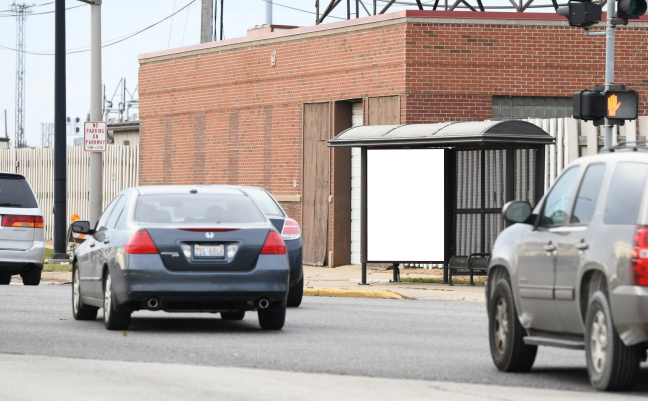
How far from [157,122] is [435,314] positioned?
62.8ft

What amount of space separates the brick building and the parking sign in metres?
4.71

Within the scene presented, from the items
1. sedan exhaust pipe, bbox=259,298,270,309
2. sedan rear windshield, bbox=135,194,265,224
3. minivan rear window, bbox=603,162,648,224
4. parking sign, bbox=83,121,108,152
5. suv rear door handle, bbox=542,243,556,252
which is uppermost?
parking sign, bbox=83,121,108,152

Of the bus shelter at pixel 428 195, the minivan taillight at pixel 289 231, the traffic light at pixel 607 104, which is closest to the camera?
Answer: the minivan taillight at pixel 289 231

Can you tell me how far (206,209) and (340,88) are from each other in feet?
48.4

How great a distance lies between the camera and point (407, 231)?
2325 centimetres

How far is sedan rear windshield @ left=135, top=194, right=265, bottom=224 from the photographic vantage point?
14.2 metres

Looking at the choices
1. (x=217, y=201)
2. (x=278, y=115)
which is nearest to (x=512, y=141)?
(x=217, y=201)

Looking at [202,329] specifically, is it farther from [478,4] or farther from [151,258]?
[478,4]

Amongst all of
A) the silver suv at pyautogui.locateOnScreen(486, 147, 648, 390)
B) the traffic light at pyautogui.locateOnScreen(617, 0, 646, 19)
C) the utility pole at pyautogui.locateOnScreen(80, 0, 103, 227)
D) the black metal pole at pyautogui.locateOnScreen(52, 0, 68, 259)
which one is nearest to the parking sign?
the utility pole at pyautogui.locateOnScreen(80, 0, 103, 227)

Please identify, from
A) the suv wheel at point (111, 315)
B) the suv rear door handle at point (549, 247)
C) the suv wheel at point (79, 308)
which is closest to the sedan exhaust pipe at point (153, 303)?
the suv wheel at point (111, 315)

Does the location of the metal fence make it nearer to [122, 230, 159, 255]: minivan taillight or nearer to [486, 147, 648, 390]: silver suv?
[122, 230, 159, 255]: minivan taillight

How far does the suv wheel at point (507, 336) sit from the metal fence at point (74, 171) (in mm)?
26937

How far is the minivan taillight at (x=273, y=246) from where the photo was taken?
13.9 meters

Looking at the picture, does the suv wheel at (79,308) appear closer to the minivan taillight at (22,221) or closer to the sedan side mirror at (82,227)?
the sedan side mirror at (82,227)
